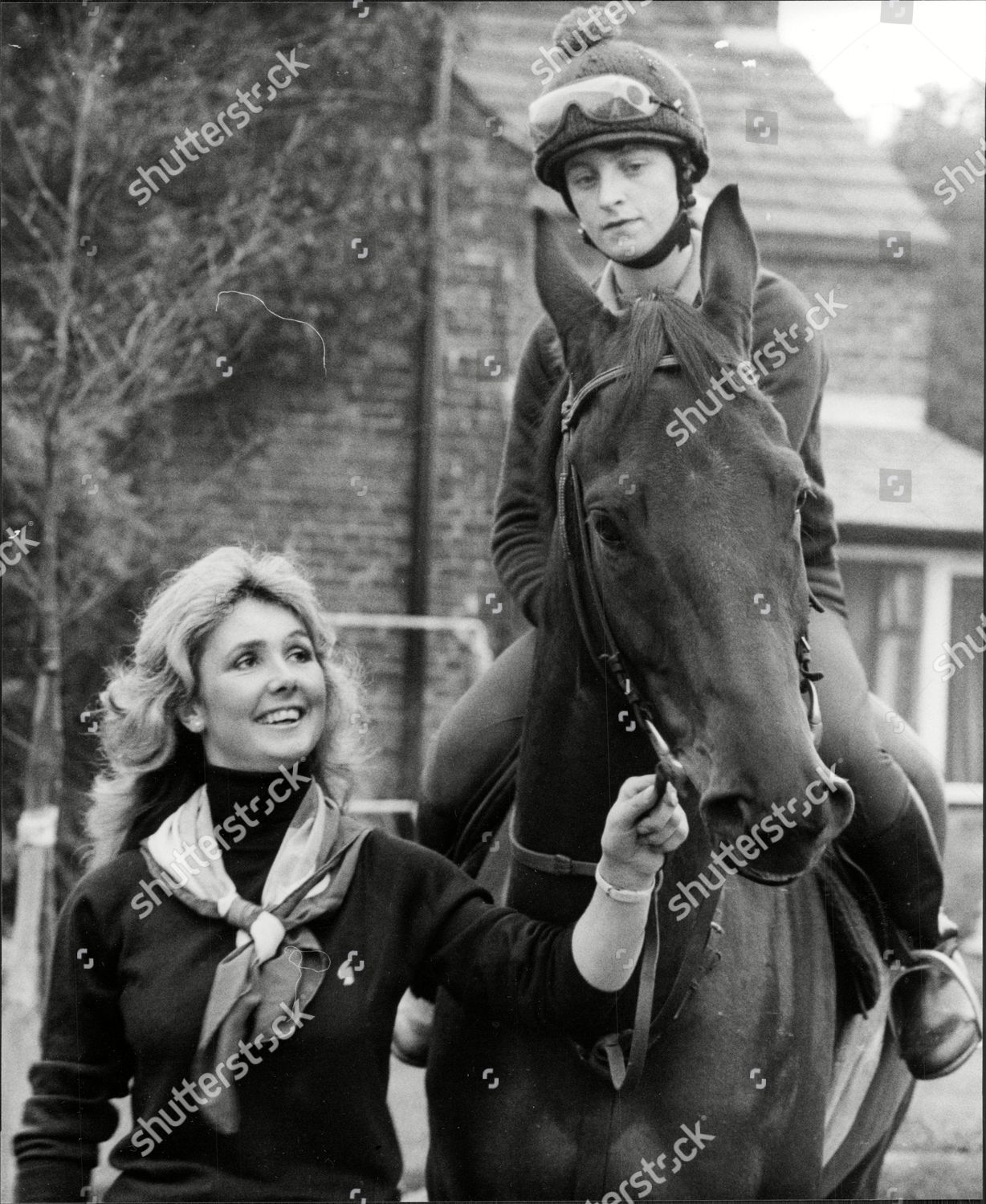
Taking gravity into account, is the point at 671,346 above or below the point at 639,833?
above


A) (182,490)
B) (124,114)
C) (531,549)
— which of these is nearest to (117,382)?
(182,490)

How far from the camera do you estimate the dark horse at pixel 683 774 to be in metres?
1.94

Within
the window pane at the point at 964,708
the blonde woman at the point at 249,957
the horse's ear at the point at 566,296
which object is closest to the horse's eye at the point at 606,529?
the horse's ear at the point at 566,296

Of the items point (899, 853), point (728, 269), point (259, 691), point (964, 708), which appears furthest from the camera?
point (964, 708)

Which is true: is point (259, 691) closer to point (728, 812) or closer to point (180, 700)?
point (180, 700)

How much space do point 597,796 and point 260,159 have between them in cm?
279

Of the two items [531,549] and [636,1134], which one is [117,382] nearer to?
[531,549]

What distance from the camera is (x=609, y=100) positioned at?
2.63 meters

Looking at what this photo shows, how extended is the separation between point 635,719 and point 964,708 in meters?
2.91

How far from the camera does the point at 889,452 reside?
166 inches

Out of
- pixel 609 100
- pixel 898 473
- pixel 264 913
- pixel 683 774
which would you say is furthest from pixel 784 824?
pixel 898 473

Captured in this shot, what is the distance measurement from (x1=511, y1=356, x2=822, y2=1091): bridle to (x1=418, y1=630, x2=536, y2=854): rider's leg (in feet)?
1.21

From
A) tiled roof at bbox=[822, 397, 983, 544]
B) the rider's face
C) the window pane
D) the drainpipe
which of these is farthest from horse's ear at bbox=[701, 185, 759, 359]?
the window pane

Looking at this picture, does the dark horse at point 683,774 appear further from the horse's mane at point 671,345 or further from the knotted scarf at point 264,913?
the knotted scarf at point 264,913
